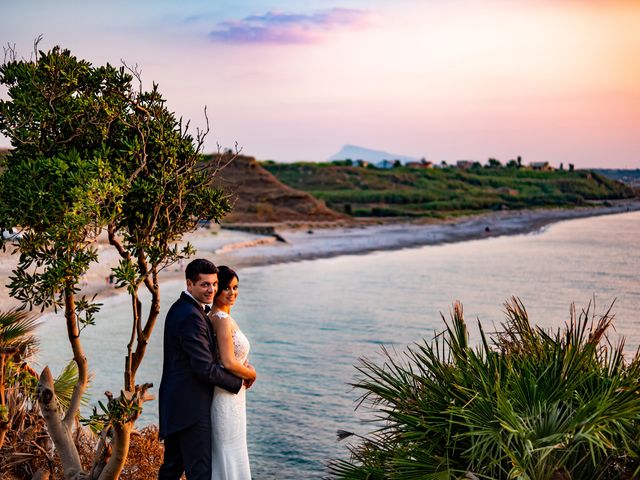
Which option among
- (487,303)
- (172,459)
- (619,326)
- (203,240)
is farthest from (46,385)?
(203,240)

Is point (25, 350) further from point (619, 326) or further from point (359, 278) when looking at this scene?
point (359, 278)

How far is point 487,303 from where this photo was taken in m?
34.8

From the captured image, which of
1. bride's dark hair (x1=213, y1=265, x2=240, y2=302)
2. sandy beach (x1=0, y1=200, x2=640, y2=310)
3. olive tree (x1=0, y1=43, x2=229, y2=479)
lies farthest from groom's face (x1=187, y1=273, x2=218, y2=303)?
sandy beach (x1=0, y1=200, x2=640, y2=310)

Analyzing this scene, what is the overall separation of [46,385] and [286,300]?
86.1 feet

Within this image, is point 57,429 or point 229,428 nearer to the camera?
point 229,428

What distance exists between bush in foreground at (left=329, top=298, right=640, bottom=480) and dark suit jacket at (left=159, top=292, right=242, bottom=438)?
3.80ft

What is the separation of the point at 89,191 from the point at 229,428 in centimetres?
199

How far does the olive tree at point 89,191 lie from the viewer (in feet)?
20.2

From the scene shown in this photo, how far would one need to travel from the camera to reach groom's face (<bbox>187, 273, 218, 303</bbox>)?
5.96m

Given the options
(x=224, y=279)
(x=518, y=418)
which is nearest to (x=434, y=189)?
(x=224, y=279)

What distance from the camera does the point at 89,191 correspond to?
603cm

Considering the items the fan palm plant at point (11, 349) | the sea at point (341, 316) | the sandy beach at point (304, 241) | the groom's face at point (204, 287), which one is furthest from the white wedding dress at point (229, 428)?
the sandy beach at point (304, 241)

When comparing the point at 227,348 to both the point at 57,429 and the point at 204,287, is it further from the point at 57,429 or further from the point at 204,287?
the point at 57,429

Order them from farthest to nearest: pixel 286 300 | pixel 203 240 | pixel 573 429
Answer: pixel 203 240 < pixel 286 300 < pixel 573 429
